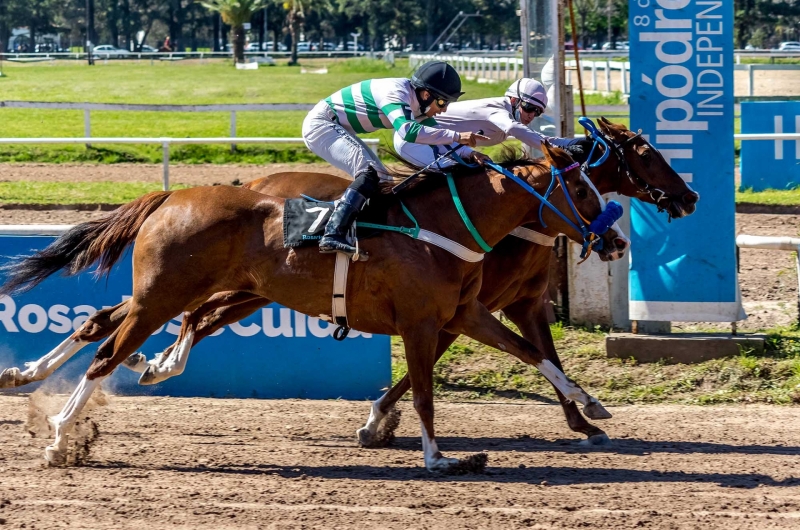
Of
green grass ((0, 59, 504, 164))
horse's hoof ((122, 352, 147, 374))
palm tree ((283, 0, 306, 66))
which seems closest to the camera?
horse's hoof ((122, 352, 147, 374))

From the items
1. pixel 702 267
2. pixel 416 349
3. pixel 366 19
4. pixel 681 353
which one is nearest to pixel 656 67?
pixel 702 267

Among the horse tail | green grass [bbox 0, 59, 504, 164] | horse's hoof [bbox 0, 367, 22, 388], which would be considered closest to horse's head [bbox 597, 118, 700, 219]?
the horse tail

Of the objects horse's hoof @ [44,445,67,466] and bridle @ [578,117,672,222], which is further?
bridle @ [578,117,672,222]

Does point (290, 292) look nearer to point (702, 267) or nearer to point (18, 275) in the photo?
point (18, 275)

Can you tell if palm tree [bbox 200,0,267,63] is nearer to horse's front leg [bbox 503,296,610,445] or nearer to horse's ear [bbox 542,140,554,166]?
horse's front leg [bbox 503,296,610,445]

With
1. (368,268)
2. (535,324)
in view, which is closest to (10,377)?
(368,268)

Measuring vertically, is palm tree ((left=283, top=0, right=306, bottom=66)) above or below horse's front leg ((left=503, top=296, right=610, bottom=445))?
above

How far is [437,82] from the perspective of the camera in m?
5.37

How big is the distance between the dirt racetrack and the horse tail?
92 cm

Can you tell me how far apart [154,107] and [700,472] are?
17499 mm

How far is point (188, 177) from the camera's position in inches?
549

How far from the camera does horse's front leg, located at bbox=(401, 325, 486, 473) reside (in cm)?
515

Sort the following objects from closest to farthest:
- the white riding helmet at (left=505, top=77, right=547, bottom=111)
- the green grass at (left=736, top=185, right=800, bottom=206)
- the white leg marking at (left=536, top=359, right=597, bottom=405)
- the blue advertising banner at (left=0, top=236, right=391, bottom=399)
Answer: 1. the white leg marking at (left=536, top=359, right=597, bottom=405)
2. the white riding helmet at (left=505, top=77, right=547, bottom=111)
3. the blue advertising banner at (left=0, top=236, right=391, bottom=399)
4. the green grass at (left=736, top=185, right=800, bottom=206)

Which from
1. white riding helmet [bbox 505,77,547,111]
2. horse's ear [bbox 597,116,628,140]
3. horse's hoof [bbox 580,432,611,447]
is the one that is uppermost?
white riding helmet [bbox 505,77,547,111]
